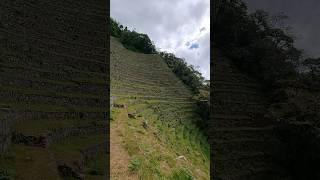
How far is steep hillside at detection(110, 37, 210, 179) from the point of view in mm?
15867

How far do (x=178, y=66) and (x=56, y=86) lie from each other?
2215 cm

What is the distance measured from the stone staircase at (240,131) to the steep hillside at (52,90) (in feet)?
13.3

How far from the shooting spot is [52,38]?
2208 centimetres

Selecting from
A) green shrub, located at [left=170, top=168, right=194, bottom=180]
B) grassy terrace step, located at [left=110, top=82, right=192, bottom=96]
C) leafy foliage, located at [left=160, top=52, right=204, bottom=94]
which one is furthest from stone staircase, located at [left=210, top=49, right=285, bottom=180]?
leafy foliage, located at [left=160, top=52, right=204, bottom=94]

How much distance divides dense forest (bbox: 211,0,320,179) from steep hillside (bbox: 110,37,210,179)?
409cm

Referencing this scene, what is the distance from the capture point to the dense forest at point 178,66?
28.5 m

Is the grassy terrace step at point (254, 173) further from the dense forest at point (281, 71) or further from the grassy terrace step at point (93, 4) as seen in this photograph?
the grassy terrace step at point (93, 4)

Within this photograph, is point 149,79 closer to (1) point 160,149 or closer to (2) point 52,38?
(2) point 52,38

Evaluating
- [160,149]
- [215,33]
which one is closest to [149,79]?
[215,33]

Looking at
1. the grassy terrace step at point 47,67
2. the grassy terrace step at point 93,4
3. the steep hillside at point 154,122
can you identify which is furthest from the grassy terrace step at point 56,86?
the grassy terrace step at point 93,4

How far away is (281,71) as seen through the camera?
19297mm

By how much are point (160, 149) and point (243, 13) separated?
906 cm

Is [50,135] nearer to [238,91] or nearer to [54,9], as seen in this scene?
[238,91]

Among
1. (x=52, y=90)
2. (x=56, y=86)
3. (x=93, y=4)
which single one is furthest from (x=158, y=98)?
(x=52, y=90)
